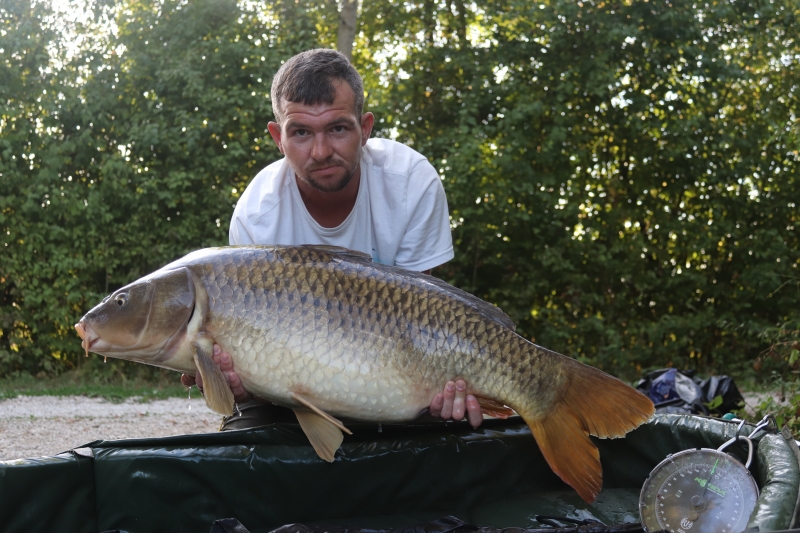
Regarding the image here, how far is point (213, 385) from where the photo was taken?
1.67m

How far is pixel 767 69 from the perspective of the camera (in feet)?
23.3

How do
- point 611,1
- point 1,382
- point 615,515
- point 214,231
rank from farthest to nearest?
point 611,1, point 214,231, point 1,382, point 615,515

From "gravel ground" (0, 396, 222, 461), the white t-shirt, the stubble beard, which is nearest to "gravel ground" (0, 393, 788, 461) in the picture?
"gravel ground" (0, 396, 222, 461)

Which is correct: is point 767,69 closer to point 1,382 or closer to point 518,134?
point 518,134

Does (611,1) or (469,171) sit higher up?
(611,1)

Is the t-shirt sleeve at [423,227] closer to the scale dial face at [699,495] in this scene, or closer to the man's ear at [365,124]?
the man's ear at [365,124]

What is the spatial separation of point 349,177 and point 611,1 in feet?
17.0

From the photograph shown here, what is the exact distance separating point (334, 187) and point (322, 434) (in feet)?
2.14

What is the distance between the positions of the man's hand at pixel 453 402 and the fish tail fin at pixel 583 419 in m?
0.12

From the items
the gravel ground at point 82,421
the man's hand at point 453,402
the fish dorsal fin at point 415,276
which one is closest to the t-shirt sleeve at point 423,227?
the fish dorsal fin at point 415,276

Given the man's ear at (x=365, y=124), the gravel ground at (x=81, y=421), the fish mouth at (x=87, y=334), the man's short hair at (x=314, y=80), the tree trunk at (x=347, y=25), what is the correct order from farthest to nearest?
1. the tree trunk at (x=347, y=25)
2. the gravel ground at (x=81, y=421)
3. the man's ear at (x=365, y=124)
4. the man's short hair at (x=314, y=80)
5. the fish mouth at (x=87, y=334)

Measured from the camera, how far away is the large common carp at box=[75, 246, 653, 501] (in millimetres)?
1715

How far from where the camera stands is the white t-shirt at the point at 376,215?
7.33 ft

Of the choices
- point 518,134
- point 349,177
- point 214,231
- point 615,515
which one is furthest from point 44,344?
point 615,515
